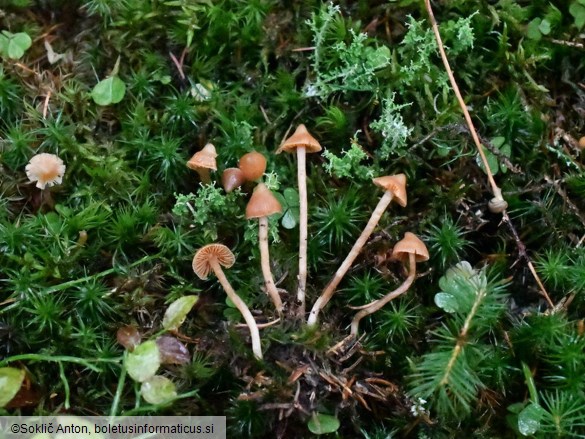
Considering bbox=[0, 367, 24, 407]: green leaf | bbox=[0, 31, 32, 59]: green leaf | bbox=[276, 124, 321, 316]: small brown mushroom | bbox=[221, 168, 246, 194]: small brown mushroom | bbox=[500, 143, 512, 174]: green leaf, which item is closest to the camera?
bbox=[0, 367, 24, 407]: green leaf

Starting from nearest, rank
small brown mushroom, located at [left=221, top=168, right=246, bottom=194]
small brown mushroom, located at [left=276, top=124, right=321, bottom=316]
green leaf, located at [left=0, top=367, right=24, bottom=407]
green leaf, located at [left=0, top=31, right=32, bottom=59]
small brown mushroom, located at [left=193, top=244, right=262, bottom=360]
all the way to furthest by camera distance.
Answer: green leaf, located at [left=0, top=367, right=24, bottom=407] < small brown mushroom, located at [left=193, top=244, right=262, bottom=360] < small brown mushroom, located at [left=276, top=124, right=321, bottom=316] < small brown mushroom, located at [left=221, top=168, right=246, bottom=194] < green leaf, located at [left=0, top=31, right=32, bottom=59]

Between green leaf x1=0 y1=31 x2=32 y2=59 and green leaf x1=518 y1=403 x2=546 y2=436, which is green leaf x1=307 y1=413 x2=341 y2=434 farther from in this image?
green leaf x1=0 y1=31 x2=32 y2=59

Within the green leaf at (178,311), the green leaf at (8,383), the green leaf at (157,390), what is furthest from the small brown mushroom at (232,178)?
the green leaf at (8,383)

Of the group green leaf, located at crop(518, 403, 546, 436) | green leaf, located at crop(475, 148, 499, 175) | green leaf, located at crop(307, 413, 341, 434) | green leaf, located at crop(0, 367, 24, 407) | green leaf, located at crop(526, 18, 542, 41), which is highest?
green leaf, located at crop(526, 18, 542, 41)

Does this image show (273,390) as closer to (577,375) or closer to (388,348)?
(388,348)

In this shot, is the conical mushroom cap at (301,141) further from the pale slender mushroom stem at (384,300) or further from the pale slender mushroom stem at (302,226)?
the pale slender mushroom stem at (384,300)

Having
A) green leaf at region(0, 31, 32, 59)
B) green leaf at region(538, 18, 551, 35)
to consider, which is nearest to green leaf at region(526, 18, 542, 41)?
green leaf at region(538, 18, 551, 35)

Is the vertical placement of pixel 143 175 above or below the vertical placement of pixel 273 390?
above

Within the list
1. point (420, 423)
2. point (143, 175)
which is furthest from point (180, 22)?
point (420, 423)
